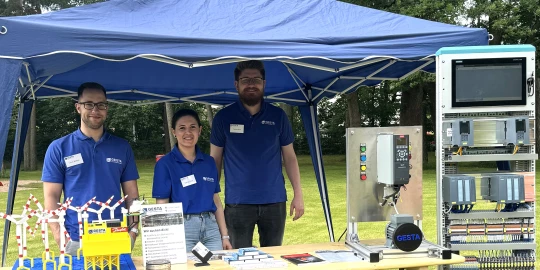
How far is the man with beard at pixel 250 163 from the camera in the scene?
372 cm

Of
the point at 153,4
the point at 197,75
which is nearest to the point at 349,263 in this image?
the point at 153,4

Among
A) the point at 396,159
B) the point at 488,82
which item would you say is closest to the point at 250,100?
the point at 396,159

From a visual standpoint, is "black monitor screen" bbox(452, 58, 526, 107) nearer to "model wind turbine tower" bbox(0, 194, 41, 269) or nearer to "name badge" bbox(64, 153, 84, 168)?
"name badge" bbox(64, 153, 84, 168)

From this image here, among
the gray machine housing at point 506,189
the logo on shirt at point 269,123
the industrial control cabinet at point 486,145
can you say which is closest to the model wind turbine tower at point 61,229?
the logo on shirt at point 269,123

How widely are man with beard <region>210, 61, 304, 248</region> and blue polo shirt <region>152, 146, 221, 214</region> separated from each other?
0.59m

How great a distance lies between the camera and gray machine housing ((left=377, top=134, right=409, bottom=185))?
2943 mm

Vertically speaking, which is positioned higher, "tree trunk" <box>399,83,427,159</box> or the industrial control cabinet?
"tree trunk" <box>399,83,427,159</box>

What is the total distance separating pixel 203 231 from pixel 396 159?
1133 millimetres

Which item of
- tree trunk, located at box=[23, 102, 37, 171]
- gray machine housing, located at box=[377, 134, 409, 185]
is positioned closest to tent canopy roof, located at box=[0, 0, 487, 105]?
gray machine housing, located at box=[377, 134, 409, 185]

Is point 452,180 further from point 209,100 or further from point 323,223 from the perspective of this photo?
point 323,223

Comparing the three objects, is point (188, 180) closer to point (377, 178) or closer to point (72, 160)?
point (72, 160)

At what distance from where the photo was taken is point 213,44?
298 centimetres

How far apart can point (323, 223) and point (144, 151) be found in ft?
64.2

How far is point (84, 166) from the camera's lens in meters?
3.05
